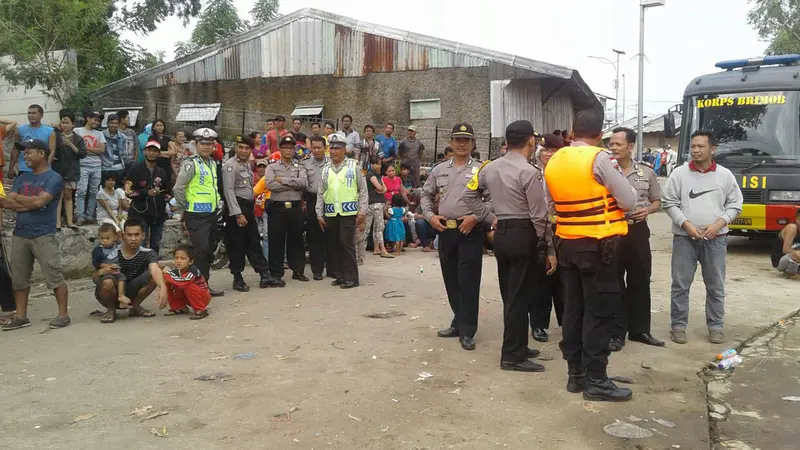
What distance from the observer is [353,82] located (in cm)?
1903

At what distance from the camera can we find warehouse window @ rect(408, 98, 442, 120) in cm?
1794

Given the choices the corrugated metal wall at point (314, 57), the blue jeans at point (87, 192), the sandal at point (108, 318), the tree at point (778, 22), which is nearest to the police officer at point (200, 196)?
the sandal at point (108, 318)

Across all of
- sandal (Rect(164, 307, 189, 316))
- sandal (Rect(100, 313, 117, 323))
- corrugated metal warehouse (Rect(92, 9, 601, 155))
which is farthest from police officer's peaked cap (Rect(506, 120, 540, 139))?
corrugated metal warehouse (Rect(92, 9, 601, 155))

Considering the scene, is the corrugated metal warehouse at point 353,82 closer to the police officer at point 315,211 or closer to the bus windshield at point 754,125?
the bus windshield at point 754,125

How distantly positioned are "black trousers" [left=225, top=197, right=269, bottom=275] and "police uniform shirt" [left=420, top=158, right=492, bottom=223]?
315cm

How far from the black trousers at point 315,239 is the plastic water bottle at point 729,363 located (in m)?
5.31

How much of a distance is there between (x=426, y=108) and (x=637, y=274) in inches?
501

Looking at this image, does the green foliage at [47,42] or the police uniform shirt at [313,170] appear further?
the green foliage at [47,42]

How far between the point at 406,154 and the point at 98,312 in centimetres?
878

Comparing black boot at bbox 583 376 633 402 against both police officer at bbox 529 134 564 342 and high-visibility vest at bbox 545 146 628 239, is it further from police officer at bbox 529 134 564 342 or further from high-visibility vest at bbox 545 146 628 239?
police officer at bbox 529 134 564 342

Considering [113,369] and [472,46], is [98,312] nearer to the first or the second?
[113,369]

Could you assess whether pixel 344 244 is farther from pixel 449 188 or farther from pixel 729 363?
pixel 729 363

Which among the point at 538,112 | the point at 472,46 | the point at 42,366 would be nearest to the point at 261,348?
the point at 42,366

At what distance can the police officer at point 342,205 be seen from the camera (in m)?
8.60
